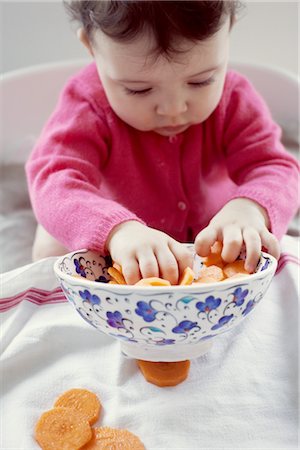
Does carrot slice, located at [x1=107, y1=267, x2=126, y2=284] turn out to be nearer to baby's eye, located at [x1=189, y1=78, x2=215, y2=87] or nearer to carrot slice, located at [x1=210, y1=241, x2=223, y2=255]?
carrot slice, located at [x1=210, y1=241, x2=223, y2=255]

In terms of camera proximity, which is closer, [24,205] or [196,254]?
[196,254]

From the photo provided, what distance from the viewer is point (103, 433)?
25.0 inches

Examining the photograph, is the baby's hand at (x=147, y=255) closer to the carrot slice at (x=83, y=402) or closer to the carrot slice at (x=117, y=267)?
the carrot slice at (x=117, y=267)

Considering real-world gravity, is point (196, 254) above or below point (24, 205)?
above

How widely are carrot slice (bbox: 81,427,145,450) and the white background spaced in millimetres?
1095

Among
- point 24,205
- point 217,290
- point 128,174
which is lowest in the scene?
point 24,205

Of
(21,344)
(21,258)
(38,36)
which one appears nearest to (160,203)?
(21,258)

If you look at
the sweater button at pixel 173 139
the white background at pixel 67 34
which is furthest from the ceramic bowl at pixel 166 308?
the white background at pixel 67 34

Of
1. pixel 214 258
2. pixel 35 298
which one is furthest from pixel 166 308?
pixel 35 298

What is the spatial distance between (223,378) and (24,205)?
1.99ft

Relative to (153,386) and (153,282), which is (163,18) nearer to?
(153,282)

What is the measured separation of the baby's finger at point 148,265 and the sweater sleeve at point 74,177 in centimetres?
8

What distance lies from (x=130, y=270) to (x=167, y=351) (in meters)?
0.09

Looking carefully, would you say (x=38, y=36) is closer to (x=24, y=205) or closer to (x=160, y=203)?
(x=24, y=205)
